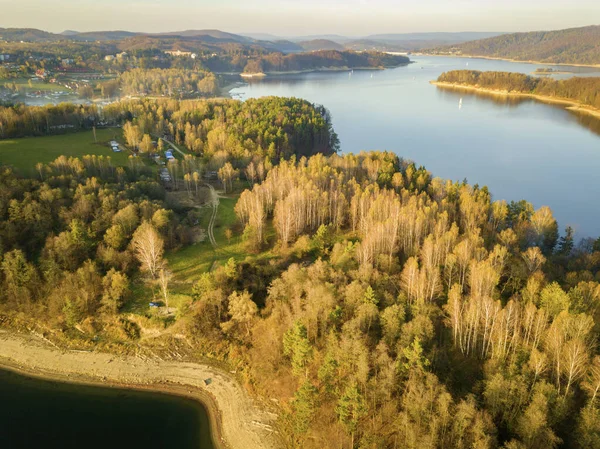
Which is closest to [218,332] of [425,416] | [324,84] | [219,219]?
[425,416]

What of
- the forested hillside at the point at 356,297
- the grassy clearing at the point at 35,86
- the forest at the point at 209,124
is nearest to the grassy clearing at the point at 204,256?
the forested hillside at the point at 356,297

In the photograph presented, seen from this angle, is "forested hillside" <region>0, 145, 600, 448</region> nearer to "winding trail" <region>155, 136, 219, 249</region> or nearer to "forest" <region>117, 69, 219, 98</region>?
"winding trail" <region>155, 136, 219, 249</region>

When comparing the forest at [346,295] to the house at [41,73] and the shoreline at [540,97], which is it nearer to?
the house at [41,73]

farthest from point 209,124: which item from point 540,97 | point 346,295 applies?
point 540,97

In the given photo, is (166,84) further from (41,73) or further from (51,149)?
(51,149)

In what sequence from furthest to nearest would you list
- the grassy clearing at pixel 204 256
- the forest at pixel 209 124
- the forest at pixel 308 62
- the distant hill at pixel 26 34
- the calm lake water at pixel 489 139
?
the distant hill at pixel 26 34 < the forest at pixel 308 62 < the forest at pixel 209 124 < the calm lake water at pixel 489 139 < the grassy clearing at pixel 204 256
